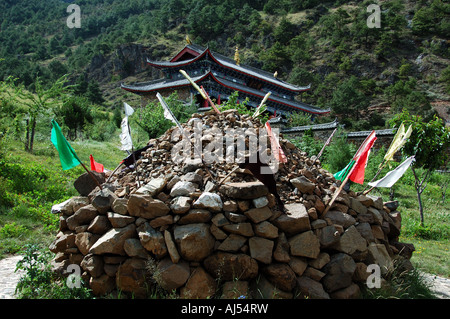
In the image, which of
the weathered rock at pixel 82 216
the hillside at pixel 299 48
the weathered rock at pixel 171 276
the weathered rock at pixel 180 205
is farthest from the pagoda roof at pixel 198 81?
the weathered rock at pixel 171 276

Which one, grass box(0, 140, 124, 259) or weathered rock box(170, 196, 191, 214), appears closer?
weathered rock box(170, 196, 191, 214)

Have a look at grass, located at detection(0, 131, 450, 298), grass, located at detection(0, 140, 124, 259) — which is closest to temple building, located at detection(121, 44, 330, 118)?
grass, located at detection(0, 131, 450, 298)

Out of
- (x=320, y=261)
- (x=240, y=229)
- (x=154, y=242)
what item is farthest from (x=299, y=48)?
(x=154, y=242)

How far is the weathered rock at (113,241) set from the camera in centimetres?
378

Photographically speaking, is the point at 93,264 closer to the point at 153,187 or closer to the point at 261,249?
the point at 153,187

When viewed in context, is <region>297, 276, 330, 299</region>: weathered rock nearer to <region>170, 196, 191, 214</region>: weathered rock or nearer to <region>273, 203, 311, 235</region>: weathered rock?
<region>273, 203, 311, 235</region>: weathered rock

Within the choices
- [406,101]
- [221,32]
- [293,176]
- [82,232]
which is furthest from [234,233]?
[221,32]

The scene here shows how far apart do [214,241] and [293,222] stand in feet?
3.69

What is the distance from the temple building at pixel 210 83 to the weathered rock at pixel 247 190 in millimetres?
19127

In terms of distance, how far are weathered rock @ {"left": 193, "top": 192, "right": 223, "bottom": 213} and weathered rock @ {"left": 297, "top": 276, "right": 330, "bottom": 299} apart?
147cm

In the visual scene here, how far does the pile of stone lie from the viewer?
12.4 feet

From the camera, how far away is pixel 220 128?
5.68 m
